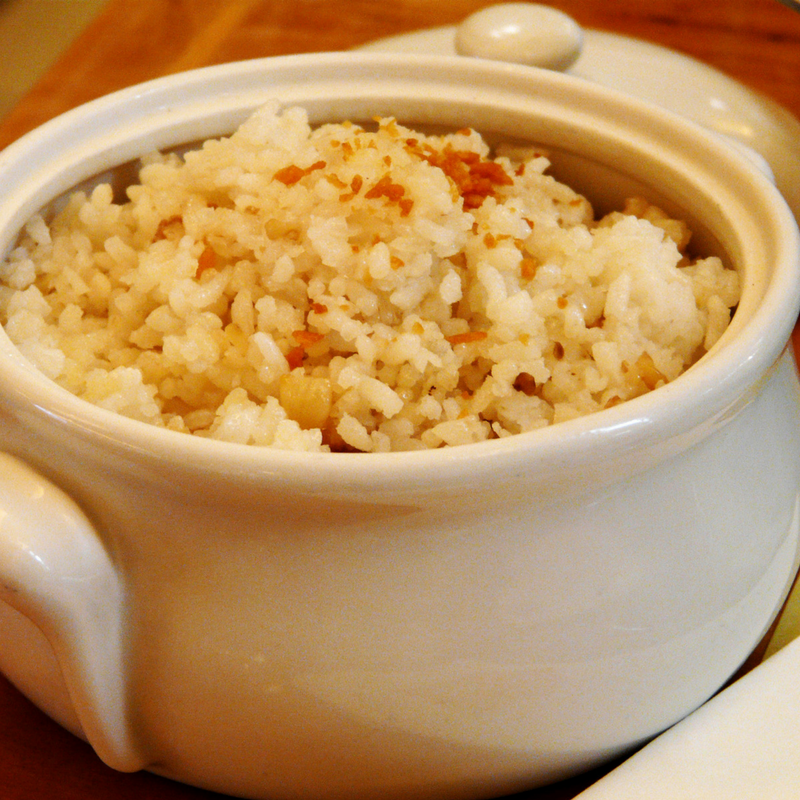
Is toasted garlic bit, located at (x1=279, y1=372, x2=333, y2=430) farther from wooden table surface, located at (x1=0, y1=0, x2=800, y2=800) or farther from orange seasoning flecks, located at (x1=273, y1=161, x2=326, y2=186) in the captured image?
wooden table surface, located at (x1=0, y1=0, x2=800, y2=800)

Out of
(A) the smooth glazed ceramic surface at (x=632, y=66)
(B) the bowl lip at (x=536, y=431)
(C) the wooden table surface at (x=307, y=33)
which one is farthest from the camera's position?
(C) the wooden table surface at (x=307, y=33)

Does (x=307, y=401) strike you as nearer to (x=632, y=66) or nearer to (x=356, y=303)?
(x=356, y=303)

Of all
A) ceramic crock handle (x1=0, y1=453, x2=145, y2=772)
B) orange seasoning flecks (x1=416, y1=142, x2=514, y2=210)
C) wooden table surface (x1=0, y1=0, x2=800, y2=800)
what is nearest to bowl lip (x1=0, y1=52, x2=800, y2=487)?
ceramic crock handle (x1=0, y1=453, x2=145, y2=772)

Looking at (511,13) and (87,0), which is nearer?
(511,13)

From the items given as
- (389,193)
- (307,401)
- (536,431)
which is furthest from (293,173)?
(536,431)

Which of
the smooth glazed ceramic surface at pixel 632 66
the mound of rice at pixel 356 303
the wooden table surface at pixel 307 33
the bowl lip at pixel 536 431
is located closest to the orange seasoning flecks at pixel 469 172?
the mound of rice at pixel 356 303

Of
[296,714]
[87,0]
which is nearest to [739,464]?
[296,714]

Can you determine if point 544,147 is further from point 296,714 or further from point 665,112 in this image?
point 296,714

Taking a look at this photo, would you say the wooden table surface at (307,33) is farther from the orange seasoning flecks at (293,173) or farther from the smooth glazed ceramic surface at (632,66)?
the orange seasoning flecks at (293,173)
